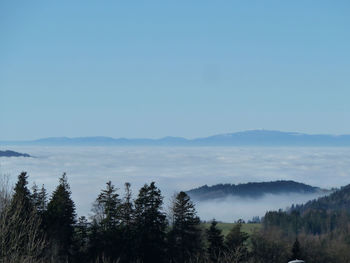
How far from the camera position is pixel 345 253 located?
68688 mm

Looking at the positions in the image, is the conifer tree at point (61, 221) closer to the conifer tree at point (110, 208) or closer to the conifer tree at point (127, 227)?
the conifer tree at point (110, 208)

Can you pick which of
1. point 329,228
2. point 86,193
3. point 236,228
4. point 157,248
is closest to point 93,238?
point 157,248

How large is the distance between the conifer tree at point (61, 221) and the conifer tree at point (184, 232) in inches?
284

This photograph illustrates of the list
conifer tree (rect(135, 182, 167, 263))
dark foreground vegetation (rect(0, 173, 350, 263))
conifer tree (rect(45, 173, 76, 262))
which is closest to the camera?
conifer tree (rect(45, 173, 76, 262))

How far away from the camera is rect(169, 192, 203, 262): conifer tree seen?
3809 centimetres

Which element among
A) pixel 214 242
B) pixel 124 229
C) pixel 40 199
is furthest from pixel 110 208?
pixel 214 242

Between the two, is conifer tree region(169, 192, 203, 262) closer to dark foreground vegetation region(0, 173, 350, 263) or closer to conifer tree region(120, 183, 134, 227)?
dark foreground vegetation region(0, 173, 350, 263)

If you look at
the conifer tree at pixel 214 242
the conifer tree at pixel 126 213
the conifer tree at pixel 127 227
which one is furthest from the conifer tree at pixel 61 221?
the conifer tree at pixel 214 242

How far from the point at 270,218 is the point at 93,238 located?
288 feet

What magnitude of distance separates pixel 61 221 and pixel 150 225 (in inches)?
241

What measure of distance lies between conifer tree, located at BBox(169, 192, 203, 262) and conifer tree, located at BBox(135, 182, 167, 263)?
1.03 m

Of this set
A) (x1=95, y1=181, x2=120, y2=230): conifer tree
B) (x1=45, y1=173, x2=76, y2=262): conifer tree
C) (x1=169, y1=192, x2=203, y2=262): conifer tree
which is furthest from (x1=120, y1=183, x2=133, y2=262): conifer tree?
(x1=45, y1=173, x2=76, y2=262): conifer tree

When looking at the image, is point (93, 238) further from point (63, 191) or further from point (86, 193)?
point (86, 193)

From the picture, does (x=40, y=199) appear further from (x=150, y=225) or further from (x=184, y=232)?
(x=184, y=232)
